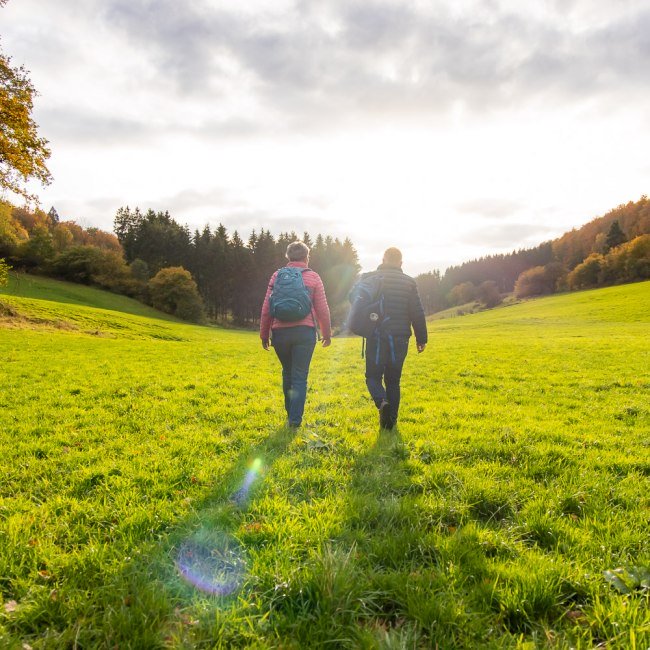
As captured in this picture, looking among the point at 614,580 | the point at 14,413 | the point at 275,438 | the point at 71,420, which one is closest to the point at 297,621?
the point at 614,580

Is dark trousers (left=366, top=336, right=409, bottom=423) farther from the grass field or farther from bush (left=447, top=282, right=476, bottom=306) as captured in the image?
bush (left=447, top=282, right=476, bottom=306)

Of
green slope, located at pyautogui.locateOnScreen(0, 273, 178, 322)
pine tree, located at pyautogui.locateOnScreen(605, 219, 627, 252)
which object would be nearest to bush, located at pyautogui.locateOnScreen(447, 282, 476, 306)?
pine tree, located at pyautogui.locateOnScreen(605, 219, 627, 252)

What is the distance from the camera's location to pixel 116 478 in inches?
163

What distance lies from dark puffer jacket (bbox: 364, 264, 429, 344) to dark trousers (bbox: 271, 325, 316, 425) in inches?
53.9

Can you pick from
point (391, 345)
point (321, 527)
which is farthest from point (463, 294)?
point (321, 527)

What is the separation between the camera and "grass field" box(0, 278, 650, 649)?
2.29 m

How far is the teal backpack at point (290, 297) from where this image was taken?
19.4ft

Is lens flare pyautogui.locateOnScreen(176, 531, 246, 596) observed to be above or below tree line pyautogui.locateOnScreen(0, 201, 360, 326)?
below

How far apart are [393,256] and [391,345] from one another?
1.61 metres

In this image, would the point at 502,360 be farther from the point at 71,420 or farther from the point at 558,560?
the point at 71,420

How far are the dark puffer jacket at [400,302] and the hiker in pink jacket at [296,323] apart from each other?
1.04 m

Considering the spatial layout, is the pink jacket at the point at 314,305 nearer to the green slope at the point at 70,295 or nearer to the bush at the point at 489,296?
the green slope at the point at 70,295

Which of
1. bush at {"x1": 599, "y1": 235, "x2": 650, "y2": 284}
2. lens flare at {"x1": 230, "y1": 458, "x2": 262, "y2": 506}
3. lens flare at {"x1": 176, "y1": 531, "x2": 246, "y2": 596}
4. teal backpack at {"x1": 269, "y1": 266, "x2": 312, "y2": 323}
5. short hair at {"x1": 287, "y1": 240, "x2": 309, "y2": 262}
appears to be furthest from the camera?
bush at {"x1": 599, "y1": 235, "x2": 650, "y2": 284}

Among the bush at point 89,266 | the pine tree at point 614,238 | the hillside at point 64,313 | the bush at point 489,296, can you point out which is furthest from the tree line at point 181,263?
the pine tree at point 614,238
